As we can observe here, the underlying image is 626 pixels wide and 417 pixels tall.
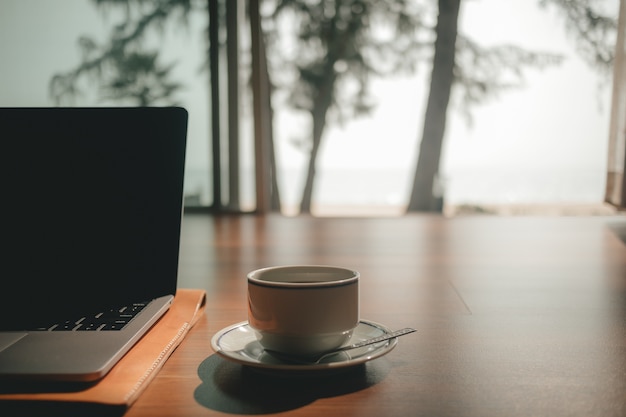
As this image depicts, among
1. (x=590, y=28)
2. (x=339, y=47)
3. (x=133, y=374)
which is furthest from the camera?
(x=339, y=47)

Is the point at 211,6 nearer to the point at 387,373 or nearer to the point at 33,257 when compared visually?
the point at 33,257

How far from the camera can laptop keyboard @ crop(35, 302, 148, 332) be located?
0.47 m

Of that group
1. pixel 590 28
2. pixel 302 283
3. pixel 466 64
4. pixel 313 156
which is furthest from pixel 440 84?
pixel 302 283

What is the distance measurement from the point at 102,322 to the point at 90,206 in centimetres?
17

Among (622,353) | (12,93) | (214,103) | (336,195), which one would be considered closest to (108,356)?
(622,353)

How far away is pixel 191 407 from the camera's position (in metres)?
0.37

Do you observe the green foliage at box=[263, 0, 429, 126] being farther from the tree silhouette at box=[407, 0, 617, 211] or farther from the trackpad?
the trackpad

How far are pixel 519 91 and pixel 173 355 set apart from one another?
634 centimetres

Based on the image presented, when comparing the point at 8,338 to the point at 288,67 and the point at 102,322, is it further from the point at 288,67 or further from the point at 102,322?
the point at 288,67

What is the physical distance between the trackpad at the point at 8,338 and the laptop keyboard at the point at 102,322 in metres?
0.03

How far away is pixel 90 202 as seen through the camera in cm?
61

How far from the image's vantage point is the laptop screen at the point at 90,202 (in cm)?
60

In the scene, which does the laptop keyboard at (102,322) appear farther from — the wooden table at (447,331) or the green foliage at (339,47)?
the green foliage at (339,47)

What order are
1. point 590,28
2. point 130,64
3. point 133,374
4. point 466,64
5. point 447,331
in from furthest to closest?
1. point 466,64
2. point 590,28
3. point 130,64
4. point 447,331
5. point 133,374
